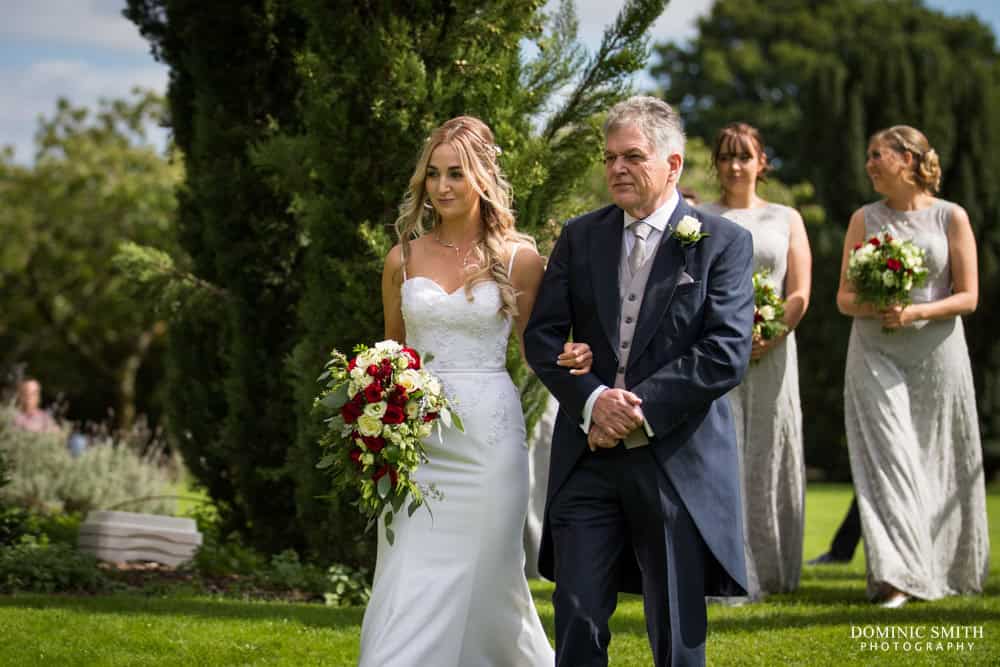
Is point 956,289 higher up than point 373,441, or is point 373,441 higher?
point 956,289

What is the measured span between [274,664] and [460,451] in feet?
5.07

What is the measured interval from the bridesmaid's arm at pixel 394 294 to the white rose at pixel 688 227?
158 centimetres

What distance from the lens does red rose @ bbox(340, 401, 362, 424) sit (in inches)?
194

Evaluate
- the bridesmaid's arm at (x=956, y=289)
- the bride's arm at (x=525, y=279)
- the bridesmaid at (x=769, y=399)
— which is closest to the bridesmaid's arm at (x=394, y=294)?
the bride's arm at (x=525, y=279)

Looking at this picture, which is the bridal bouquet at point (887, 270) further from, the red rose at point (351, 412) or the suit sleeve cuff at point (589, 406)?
the red rose at point (351, 412)

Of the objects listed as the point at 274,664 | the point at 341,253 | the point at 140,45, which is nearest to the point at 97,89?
the point at 140,45

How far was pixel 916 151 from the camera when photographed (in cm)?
811

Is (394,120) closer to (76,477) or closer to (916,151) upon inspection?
(916,151)

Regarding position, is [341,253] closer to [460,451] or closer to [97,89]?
[460,451]

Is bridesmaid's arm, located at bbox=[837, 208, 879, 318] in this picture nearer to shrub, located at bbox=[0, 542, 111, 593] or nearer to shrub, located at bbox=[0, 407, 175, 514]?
shrub, located at bbox=[0, 542, 111, 593]

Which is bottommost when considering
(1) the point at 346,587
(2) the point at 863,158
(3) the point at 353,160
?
(1) the point at 346,587

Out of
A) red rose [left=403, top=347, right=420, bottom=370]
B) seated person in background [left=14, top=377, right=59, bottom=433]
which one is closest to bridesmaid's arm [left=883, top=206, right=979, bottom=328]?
red rose [left=403, top=347, right=420, bottom=370]

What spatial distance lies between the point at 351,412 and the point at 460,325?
0.88m

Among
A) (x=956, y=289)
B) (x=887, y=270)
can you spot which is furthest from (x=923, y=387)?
(x=887, y=270)
